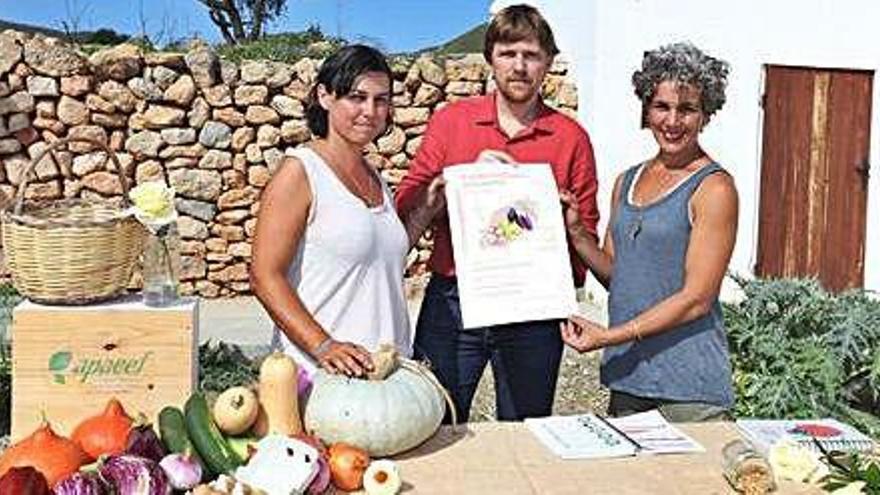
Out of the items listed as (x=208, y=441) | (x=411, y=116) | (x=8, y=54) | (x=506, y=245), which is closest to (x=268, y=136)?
(x=411, y=116)

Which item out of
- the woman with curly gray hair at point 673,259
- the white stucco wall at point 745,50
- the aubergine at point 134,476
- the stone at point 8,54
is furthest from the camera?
the stone at point 8,54

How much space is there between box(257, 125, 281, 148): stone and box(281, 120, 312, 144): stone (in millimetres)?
49

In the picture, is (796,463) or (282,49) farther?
(282,49)

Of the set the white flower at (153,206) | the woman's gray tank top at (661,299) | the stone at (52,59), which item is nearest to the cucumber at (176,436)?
the white flower at (153,206)

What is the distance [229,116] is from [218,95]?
19 cm

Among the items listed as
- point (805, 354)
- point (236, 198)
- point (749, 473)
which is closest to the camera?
point (749, 473)

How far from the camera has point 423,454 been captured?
8.29ft

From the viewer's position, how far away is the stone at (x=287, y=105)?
906 cm

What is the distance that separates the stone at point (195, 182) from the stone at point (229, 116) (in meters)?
0.42

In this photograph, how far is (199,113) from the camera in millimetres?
→ 8969

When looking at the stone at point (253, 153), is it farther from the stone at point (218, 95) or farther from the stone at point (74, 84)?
the stone at point (74, 84)

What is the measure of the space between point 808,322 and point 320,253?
2964 millimetres

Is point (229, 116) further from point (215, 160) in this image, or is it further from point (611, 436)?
point (611, 436)

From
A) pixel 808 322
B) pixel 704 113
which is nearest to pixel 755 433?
pixel 704 113
